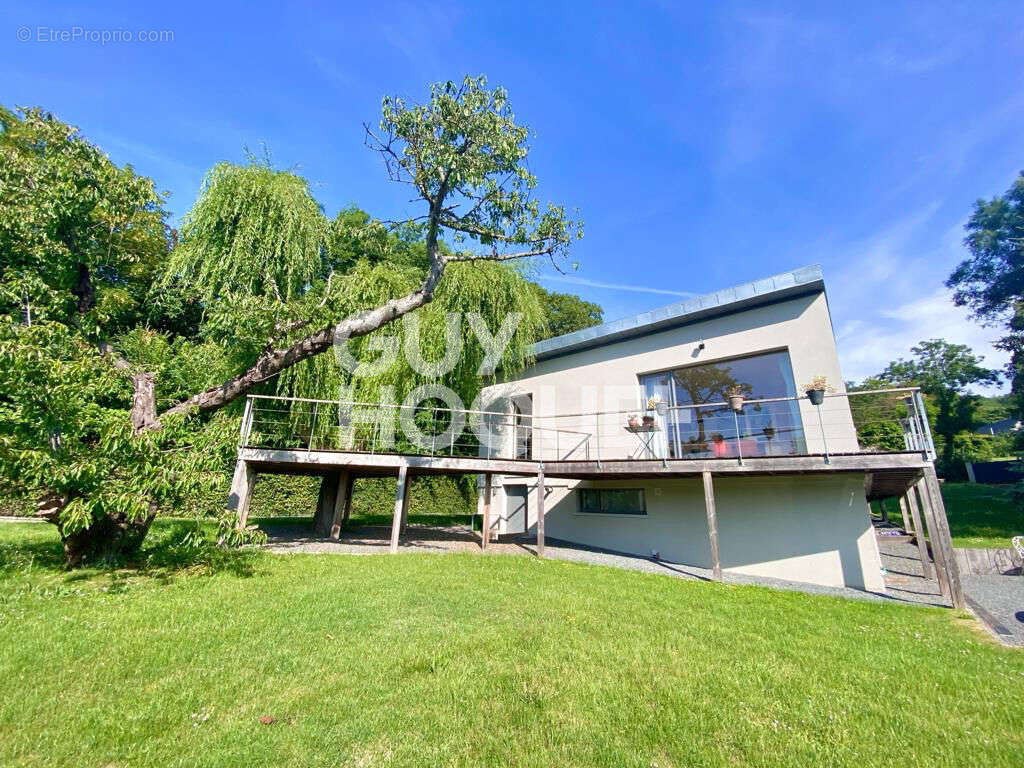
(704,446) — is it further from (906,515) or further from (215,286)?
(215,286)

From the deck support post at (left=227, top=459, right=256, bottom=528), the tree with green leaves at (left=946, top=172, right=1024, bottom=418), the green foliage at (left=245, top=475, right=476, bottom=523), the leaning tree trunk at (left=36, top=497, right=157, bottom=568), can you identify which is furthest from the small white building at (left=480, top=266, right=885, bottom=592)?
the tree with green leaves at (left=946, top=172, right=1024, bottom=418)

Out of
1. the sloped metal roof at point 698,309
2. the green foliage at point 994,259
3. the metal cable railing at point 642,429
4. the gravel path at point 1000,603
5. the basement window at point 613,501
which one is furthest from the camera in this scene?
the green foliage at point 994,259

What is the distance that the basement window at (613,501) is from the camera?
34.8ft

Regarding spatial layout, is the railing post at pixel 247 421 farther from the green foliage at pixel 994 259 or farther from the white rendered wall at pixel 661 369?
the green foliage at pixel 994 259

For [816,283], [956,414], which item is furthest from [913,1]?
[956,414]

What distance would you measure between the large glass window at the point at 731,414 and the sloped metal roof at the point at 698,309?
110 cm

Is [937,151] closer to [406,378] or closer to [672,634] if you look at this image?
[672,634]

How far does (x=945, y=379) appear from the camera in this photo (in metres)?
30.6

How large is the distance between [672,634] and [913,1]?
1016 centimetres

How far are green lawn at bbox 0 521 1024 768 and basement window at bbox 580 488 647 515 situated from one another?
4.64 metres

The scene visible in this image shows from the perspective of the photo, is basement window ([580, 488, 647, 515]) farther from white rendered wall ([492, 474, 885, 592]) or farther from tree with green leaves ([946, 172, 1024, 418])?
tree with green leaves ([946, 172, 1024, 418])

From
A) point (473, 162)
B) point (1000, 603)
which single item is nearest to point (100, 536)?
point (473, 162)

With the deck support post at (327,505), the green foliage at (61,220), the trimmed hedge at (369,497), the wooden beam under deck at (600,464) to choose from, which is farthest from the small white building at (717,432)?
the green foliage at (61,220)

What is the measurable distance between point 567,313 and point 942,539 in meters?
22.2
